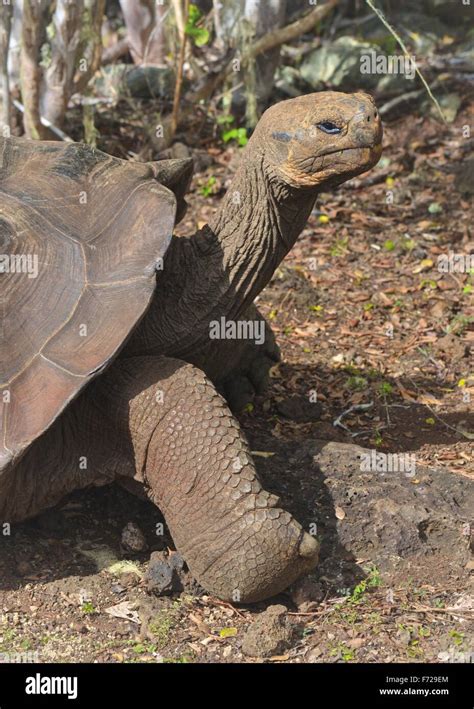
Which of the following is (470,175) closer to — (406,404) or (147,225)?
(406,404)

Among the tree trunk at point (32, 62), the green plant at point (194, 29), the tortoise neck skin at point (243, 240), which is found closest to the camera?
the tortoise neck skin at point (243, 240)

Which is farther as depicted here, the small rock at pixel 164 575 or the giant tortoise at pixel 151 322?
the small rock at pixel 164 575

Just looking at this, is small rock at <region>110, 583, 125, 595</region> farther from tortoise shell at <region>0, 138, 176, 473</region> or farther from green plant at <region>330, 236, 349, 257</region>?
green plant at <region>330, 236, 349, 257</region>

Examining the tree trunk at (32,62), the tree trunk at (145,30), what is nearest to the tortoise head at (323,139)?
the tree trunk at (32,62)

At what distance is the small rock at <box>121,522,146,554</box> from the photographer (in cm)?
487

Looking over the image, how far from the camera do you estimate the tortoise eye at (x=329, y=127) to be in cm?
448

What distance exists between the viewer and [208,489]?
4418 millimetres

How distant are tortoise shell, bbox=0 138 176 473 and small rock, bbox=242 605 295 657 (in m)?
1.28

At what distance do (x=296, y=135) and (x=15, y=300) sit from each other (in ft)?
5.08

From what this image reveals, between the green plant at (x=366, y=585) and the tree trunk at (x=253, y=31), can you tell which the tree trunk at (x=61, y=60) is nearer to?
the tree trunk at (x=253, y=31)

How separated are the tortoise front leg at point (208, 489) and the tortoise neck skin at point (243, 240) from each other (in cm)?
50

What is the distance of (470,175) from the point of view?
9.53 metres

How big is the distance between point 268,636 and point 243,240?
2026 millimetres

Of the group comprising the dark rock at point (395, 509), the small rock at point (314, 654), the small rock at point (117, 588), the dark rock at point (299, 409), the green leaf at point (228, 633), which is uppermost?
the dark rock at point (299, 409)
